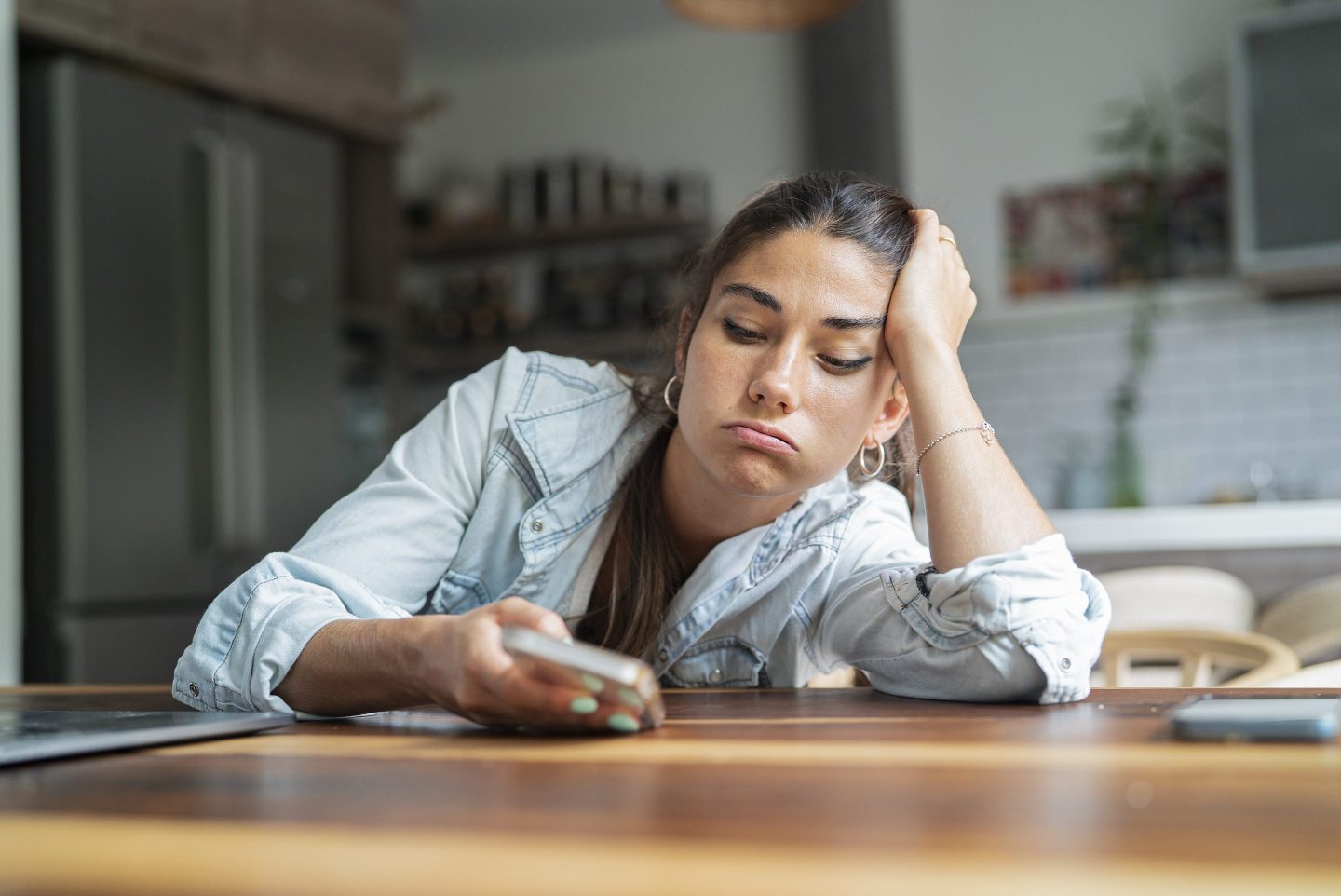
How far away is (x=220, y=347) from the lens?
3412 mm

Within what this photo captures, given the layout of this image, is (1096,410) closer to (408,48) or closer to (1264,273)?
(1264,273)

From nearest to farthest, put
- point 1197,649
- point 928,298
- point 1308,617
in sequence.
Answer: point 928,298, point 1197,649, point 1308,617

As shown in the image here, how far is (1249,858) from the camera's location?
0.46 meters

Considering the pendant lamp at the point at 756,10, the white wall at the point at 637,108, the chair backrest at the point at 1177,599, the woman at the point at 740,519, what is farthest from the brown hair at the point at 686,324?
the white wall at the point at 637,108

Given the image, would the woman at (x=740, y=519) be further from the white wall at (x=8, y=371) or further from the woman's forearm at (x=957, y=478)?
the white wall at (x=8, y=371)

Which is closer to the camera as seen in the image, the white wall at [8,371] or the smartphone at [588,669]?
the smartphone at [588,669]

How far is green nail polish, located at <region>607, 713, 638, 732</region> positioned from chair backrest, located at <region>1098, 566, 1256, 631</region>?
2014 mm

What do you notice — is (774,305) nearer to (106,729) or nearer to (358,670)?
(358,670)

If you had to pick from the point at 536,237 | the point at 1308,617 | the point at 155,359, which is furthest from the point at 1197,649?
the point at 536,237

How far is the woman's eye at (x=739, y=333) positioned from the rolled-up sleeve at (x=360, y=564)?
0.27 m

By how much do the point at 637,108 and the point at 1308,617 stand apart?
3.63 metres

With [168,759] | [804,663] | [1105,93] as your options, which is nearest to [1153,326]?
[1105,93]

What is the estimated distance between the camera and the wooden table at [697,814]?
1.49 feet

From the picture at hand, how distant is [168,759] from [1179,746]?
589 mm
